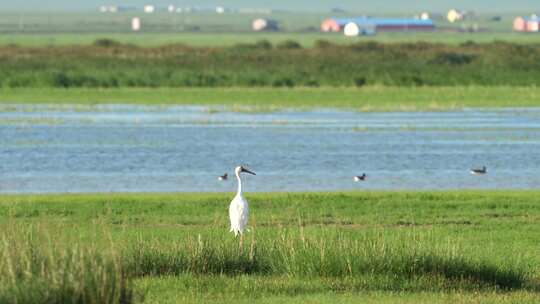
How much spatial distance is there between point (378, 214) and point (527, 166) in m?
10.0

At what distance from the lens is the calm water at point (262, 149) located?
2597 cm

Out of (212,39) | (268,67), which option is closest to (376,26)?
(212,39)

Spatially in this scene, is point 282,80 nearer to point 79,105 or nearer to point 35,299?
point 79,105

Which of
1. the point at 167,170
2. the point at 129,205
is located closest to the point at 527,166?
the point at 167,170

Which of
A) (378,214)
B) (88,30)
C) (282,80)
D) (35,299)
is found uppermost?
(35,299)

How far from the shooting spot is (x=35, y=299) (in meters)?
10.4

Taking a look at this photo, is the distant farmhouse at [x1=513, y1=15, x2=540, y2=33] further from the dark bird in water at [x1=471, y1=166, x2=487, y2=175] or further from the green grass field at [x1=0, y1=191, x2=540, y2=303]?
the green grass field at [x1=0, y1=191, x2=540, y2=303]

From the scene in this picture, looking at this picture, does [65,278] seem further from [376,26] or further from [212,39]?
[376,26]

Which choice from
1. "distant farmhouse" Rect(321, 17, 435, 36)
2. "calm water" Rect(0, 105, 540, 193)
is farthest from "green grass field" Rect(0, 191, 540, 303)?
"distant farmhouse" Rect(321, 17, 435, 36)

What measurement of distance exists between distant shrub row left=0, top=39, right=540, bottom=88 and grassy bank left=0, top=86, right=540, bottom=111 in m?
2.08

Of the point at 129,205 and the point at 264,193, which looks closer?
the point at 129,205

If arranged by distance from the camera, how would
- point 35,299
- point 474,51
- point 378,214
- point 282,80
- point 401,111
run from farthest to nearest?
1. point 474,51
2. point 282,80
3. point 401,111
4. point 378,214
5. point 35,299

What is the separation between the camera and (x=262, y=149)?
106ft

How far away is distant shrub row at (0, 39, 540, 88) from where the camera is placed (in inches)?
2263
